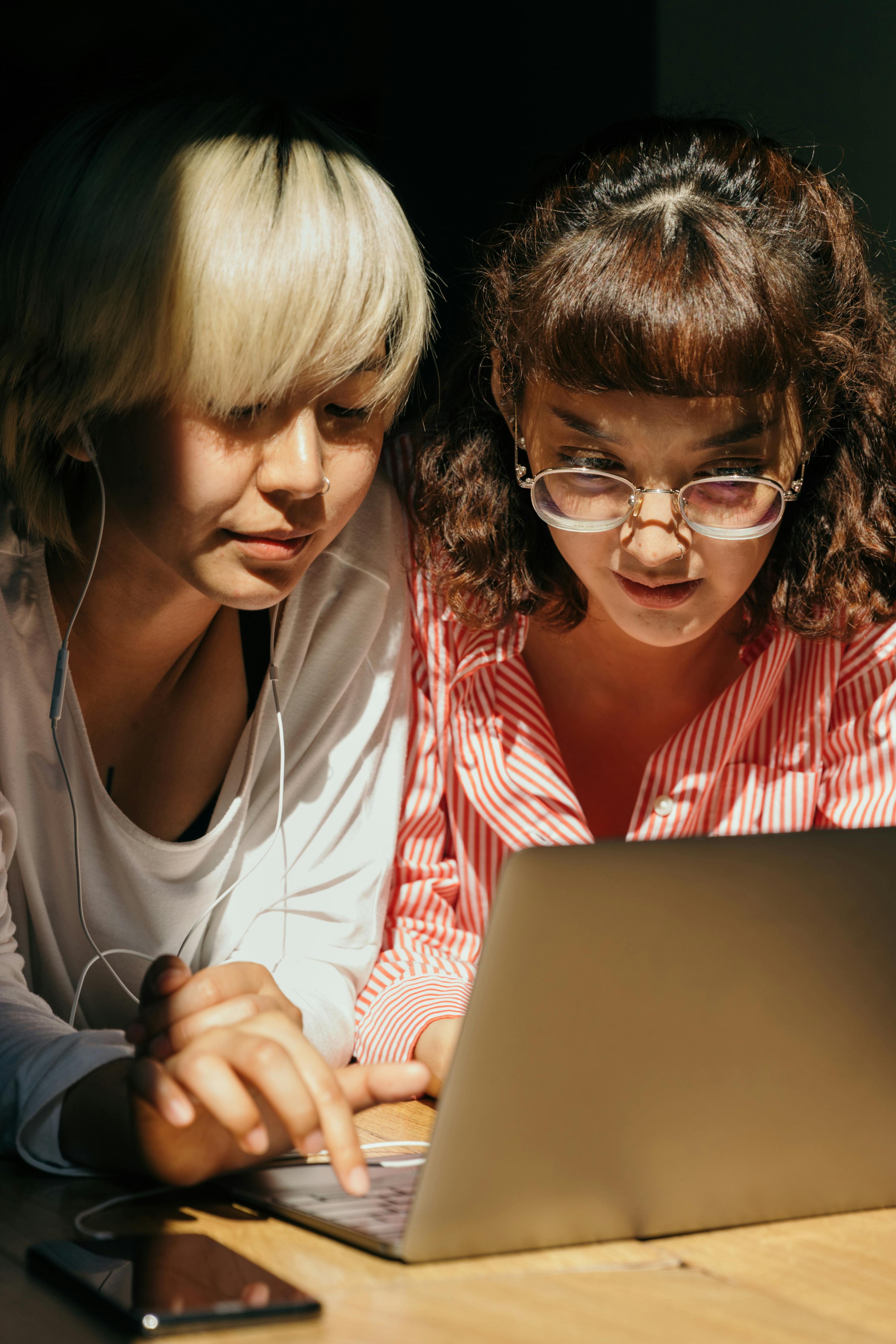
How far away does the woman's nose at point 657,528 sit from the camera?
1405 millimetres

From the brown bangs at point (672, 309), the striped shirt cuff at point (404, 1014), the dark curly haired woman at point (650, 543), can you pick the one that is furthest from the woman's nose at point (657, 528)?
the striped shirt cuff at point (404, 1014)

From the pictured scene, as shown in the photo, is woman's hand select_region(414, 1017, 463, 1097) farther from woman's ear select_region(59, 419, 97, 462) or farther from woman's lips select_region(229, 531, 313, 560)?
woman's ear select_region(59, 419, 97, 462)

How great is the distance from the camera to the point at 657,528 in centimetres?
141

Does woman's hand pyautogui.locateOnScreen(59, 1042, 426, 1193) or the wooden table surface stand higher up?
woman's hand pyautogui.locateOnScreen(59, 1042, 426, 1193)

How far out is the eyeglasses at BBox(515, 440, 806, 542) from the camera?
1401mm

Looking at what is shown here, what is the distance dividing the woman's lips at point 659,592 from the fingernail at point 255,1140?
2.56 ft

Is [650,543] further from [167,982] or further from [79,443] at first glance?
[167,982]

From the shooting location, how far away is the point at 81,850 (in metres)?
1.46

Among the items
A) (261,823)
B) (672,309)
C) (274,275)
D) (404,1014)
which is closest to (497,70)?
(672,309)

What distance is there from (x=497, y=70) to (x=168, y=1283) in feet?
7.35

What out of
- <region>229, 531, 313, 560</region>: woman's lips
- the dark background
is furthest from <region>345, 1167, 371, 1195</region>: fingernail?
the dark background

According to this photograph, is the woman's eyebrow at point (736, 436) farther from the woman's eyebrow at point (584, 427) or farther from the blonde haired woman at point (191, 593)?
the blonde haired woman at point (191, 593)

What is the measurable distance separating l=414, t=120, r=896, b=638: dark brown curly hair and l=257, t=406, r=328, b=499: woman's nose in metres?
0.29

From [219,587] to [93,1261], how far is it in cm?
68
